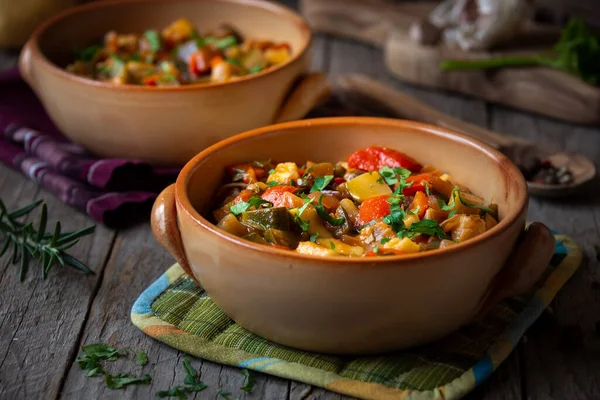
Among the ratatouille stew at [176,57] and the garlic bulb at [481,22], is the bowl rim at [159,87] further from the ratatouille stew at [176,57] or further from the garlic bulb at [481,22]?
the garlic bulb at [481,22]

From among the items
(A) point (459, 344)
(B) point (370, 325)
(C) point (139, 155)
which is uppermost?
(B) point (370, 325)

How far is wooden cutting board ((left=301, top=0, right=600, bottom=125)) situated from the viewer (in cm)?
378

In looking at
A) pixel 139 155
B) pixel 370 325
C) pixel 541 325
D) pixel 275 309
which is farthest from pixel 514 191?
pixel 139 155

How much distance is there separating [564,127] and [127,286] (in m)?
2.14

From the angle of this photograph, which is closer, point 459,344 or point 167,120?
point 459,344

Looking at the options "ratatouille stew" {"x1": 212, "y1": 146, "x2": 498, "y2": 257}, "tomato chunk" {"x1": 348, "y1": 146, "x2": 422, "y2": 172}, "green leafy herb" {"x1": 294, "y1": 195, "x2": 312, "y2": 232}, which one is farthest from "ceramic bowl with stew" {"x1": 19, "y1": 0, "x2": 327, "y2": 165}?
"green leafy herb" {"x1": 294, "y1": 195, "x2": 312, "y2": 232}

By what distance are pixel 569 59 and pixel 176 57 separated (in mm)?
1751

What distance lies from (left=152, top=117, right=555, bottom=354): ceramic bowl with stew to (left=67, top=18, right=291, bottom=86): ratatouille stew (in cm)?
97

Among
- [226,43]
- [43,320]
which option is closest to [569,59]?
[226,43]

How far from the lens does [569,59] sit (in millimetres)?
3811

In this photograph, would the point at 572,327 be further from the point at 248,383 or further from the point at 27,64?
the point at 27,64

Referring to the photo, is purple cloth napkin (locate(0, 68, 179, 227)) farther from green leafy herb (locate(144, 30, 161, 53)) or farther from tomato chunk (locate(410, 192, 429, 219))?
tomato chunk (locate(410, 192, 429, 219))

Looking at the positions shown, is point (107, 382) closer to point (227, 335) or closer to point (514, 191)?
point (227, 335)

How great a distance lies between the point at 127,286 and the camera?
8.57ft
